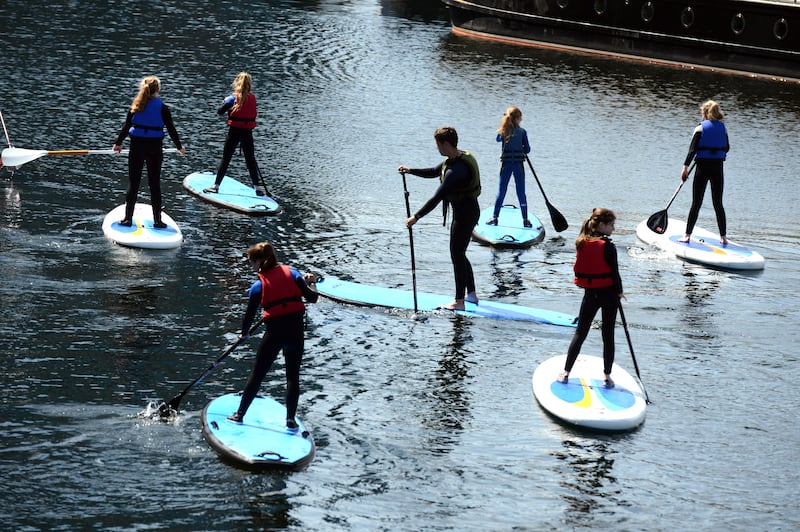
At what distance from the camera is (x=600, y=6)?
31.3 m

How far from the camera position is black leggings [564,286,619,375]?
957cm

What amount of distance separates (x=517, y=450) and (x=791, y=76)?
22.0 m

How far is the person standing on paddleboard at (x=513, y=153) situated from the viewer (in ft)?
47.3

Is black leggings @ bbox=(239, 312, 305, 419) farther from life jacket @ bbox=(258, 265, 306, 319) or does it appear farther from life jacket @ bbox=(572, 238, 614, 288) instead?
life jacket @ bbox=(572, 238, 614, 288)

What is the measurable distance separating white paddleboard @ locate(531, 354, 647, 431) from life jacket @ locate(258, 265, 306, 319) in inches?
102

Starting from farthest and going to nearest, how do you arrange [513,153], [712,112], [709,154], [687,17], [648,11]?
[648,11] → [687,17] → [513,153] → [709,154] → [712,112]

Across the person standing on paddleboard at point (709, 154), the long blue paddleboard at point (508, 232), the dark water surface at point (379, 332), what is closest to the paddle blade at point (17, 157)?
the dark water surface at point (379, 332)

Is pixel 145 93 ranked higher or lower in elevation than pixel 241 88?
higher

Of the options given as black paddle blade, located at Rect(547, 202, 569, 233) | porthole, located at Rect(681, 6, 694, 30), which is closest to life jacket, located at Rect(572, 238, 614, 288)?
black paddle blade, located at Rect(547, 202, 569, 233)

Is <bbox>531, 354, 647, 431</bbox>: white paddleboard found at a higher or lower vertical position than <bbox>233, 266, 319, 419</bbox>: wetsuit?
lower

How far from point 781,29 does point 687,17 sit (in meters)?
2.61

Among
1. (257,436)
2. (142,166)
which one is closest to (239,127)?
(142,166)

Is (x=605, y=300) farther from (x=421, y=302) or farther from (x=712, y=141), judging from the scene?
(x=712, y=141)

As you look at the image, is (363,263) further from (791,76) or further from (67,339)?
(791,76)
